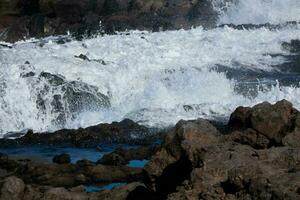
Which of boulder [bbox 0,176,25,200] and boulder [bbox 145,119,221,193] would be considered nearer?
boulder [bbox 145,119,221,193]

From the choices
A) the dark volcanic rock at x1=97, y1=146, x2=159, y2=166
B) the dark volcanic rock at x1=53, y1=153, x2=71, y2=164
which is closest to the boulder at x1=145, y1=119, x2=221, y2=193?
the dark volcanic rock at x1=97, y1=146, x2=159, y2=166

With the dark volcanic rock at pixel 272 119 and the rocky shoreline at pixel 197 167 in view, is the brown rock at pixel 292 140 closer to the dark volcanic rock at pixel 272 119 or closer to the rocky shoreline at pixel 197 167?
the rocky shoreline at pixel 197 167

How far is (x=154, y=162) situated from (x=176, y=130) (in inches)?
21.1

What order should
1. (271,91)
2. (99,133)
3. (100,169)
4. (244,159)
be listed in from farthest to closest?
(271,91) < (99,133) < (100,169) < (244,159)

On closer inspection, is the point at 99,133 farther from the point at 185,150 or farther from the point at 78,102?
the point at 185,150

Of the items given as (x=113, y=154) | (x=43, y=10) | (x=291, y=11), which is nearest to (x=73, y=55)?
(x=113, y=154)

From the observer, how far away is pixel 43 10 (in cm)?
3453

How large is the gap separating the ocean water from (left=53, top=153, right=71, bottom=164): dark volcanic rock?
388 centimetres

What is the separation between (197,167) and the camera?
6934mm

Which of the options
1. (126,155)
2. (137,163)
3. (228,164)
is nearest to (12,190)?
(228,164)

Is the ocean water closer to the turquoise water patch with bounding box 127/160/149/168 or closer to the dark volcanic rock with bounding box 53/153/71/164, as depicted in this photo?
the turquoise water patch with bounding box 127/160/149/168

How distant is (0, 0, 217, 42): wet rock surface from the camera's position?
31656mm

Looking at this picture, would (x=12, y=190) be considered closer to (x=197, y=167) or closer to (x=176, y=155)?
(x=176, y=155)

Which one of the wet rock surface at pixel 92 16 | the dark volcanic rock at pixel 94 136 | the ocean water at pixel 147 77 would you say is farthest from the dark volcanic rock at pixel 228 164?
the wet rock surface at pixel 92 16
